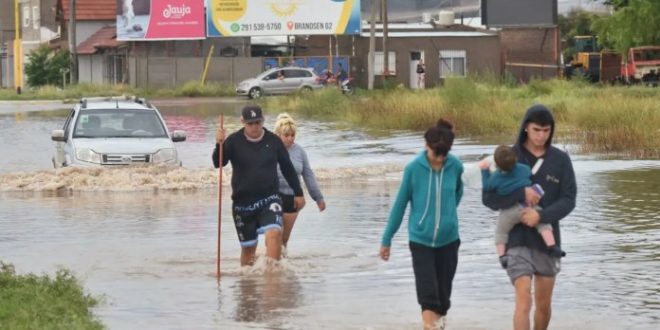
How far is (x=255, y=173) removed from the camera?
12.8 meters

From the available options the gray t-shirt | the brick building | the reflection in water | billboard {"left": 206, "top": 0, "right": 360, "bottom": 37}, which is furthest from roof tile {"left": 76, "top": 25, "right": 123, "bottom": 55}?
the reflection in water

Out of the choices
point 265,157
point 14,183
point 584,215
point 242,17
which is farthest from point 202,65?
point 265,157

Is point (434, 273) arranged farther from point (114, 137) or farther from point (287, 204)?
point (114, 137)

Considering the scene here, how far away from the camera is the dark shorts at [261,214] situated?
1285cm

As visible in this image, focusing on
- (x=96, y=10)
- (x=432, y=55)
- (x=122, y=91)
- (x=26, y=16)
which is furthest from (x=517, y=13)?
(x=26, y=16)

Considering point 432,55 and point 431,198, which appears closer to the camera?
point 431,198

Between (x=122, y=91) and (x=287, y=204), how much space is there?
53.2 m

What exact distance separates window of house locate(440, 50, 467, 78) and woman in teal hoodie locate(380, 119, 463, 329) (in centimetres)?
6140

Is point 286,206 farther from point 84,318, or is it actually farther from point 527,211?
point 527,211

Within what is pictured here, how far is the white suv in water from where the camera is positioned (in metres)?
23.1

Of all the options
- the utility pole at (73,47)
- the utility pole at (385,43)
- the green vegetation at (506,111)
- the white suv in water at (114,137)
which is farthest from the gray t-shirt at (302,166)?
the utility pole at (73,47)

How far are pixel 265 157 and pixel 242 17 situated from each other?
5926cm

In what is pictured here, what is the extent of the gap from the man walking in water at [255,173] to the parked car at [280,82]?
165 feet

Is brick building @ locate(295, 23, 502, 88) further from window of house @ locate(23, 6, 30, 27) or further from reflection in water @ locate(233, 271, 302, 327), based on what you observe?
reflection in water @ locate(233, 271, 302, 327)
